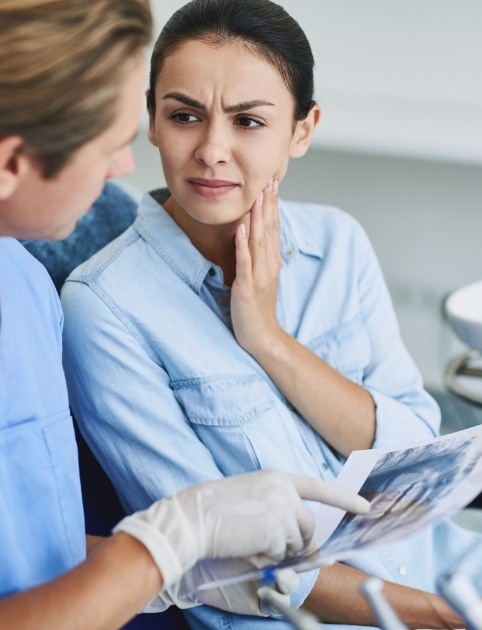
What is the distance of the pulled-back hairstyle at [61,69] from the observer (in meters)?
0.70

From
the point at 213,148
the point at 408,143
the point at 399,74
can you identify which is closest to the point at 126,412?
the point at 213,148

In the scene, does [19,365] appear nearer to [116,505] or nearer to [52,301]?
[52,301]

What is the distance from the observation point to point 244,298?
1.21 meters

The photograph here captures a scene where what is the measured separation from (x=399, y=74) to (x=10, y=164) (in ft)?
6.67

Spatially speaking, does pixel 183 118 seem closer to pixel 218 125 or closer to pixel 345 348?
pixel 218 125

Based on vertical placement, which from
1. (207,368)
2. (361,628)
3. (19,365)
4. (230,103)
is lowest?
(361,628)

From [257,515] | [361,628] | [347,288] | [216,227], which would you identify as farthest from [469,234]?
[257,515]

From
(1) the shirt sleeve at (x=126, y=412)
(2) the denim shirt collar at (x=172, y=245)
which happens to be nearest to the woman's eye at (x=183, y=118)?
(2) the denim shirt collar at (x=172, y=245)

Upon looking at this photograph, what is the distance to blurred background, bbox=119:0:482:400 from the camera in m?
2.44

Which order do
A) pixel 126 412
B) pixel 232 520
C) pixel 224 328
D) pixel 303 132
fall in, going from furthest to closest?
1. pixel 303 132
2. pixel 224 328
3. pixel 126 412
4. pixel 232 520

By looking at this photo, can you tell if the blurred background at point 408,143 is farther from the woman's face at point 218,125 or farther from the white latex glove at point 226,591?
the white latex glove at point 226,591

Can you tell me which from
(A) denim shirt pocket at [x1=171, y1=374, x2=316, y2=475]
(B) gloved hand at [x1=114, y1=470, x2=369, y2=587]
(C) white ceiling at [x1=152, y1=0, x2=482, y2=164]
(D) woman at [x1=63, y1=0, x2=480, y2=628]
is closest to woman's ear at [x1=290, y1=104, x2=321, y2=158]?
(D) woman at [x1=63, y1=0, x2=480, y2=628]

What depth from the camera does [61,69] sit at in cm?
71

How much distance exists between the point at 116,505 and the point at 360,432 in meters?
0.36
